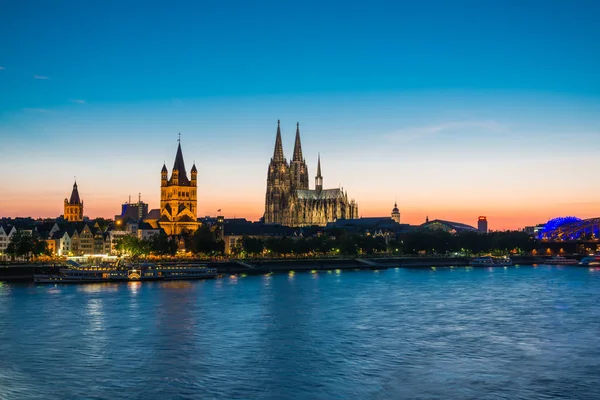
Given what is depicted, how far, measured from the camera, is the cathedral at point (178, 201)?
12088cm

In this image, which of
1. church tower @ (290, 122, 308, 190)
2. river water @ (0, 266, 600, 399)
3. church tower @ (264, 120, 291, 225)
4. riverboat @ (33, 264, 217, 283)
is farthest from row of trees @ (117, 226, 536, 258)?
river water @ (0, 266, 600, 399)

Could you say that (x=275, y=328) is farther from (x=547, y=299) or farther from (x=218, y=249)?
(x=218, y=249)

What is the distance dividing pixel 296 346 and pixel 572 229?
166 m

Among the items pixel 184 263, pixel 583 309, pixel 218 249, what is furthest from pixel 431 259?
pixel 583 309

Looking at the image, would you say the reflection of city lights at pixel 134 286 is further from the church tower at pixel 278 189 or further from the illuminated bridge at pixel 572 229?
the illuminated bridge at pixel 572 229

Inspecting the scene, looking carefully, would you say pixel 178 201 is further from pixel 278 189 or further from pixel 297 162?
pixel 297 162

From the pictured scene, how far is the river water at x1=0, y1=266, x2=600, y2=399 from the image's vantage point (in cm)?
2530

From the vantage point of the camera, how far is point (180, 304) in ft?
159

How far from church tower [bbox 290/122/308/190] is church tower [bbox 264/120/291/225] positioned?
10.8 feet

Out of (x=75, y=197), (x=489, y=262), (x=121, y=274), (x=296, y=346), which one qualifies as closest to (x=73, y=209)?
(x=75, y=197)

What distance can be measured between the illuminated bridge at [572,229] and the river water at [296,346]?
439 ft

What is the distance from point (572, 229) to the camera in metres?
184

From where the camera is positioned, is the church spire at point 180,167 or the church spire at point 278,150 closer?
the church spire at point 180,167

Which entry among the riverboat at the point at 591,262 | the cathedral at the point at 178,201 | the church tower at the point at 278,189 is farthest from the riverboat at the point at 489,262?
the church tower at the point at 278,189
